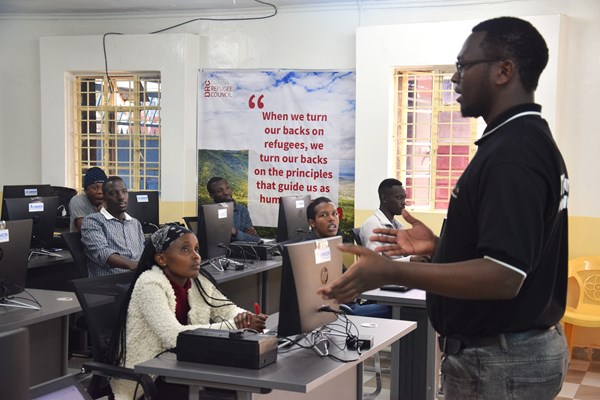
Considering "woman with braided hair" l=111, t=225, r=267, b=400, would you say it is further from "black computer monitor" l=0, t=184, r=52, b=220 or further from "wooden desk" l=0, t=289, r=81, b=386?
"black computer monitor" l=0, t=184, r=52, b=220

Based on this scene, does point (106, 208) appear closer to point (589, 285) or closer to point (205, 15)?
point (205, 15)

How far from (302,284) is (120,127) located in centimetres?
615

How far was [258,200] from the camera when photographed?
840 cm

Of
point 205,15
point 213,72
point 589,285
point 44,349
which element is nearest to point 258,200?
point 213,72

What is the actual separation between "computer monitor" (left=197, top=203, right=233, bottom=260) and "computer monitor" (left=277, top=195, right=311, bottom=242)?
1.87 feet

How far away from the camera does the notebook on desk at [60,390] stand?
7.72 feet

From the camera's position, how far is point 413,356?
A: 4.86 meters

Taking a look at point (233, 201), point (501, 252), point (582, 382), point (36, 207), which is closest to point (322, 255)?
point (501, 252)

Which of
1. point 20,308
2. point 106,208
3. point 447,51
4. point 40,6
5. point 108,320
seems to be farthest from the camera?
point 40,6

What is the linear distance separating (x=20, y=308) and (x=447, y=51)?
4626 mm

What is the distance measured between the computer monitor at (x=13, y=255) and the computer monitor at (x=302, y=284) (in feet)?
5.24

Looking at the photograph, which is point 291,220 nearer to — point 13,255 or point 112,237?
point 112,237

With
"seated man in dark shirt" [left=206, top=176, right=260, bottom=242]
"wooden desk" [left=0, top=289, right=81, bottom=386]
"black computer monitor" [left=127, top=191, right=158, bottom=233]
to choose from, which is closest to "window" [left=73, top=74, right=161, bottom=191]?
"seated man in dark shirt" [left=206, top=176, right=260, bottom=242]

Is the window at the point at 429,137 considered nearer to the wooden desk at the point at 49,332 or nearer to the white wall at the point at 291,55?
the white wall at the point at 291,55
